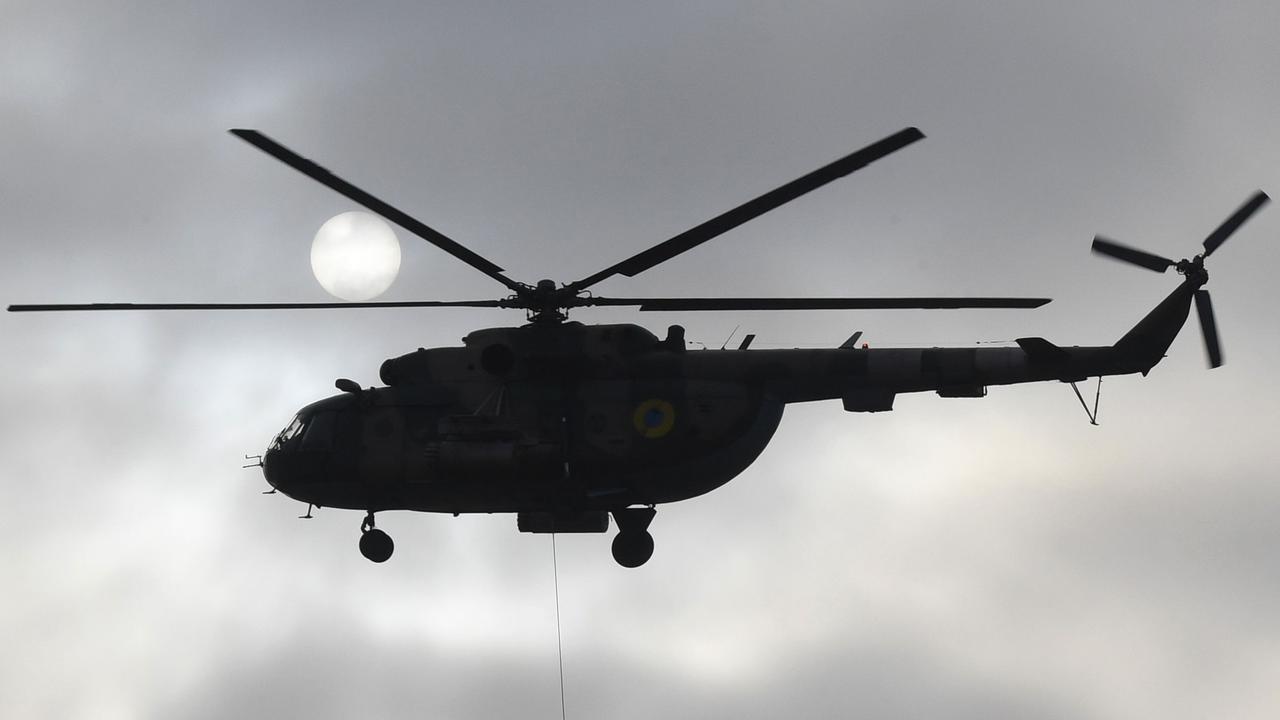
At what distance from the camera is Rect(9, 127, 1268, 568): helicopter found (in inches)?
907

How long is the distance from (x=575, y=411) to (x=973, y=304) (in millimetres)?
7797

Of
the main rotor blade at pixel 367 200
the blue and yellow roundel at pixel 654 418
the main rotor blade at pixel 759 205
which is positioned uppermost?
the main rotor blade at pixel 367 200

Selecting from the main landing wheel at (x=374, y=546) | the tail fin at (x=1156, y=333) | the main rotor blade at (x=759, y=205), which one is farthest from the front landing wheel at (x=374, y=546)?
the tail fin at (x=1156, y=333)

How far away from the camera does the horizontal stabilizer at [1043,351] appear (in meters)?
23.2

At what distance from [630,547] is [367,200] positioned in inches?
344

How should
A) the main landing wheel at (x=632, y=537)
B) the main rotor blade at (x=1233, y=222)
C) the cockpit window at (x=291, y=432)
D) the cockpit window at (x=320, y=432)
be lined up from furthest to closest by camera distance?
the cockpit window at (x=291, y=432)
the cockpit window at (x=320, y=432)
the main landing wheel at (x=632, y=537)
the main rotor blade at (x=1233, y=222)

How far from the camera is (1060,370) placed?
76.4ft

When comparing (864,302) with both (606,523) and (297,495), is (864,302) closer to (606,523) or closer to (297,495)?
(606,523)

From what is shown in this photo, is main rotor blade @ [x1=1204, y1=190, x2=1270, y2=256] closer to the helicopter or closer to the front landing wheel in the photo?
the helicopter

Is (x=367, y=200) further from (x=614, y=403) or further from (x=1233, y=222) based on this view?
(x=1233, y=222)

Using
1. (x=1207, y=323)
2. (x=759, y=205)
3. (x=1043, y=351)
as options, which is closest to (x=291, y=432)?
(x=759, y=205)

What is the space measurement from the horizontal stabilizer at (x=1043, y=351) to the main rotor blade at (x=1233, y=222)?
11.2ft

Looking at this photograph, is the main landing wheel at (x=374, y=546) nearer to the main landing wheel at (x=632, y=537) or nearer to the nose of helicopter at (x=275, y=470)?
the nose of helicopter at (x=275, y=470)

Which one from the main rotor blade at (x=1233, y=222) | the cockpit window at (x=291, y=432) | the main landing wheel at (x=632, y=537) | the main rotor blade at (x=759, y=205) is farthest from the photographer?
the cockpit window at (x=291, y=432)
